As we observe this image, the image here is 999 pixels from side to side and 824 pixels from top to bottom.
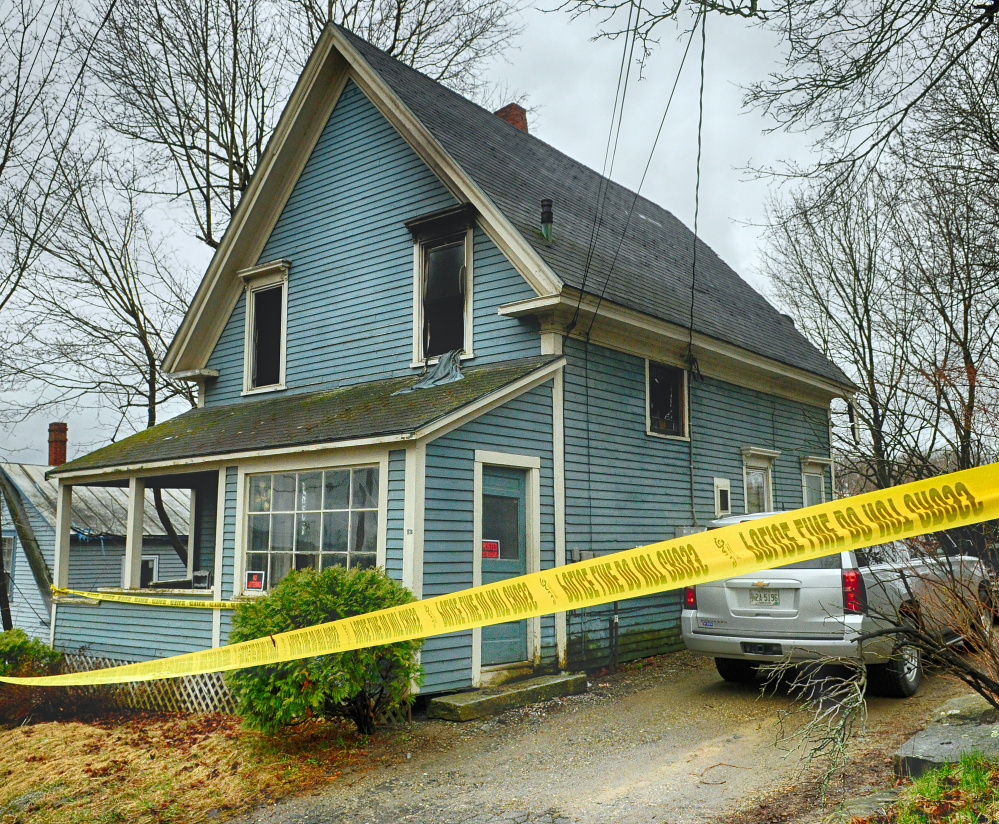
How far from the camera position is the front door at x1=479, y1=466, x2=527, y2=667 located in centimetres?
973

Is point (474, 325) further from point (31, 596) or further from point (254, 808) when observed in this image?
point (31, 596)

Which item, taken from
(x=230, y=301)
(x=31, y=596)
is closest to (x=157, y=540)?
(x=31, y=596)

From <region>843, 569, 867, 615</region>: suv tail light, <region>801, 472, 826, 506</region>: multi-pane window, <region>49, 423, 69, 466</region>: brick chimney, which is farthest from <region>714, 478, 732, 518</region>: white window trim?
<region>49, 423, 69, 466</region>: brick chimney

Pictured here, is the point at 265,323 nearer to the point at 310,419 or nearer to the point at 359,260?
the point at 359,260

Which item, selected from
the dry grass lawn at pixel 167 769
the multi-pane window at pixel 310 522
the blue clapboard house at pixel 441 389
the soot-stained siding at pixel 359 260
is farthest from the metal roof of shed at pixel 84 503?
the dry grass lawn at pixel 167 769

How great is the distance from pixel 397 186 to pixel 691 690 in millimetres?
7797

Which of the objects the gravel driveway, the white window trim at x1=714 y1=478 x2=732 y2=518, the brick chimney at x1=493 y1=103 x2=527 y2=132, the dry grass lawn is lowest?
the dry grass lawn

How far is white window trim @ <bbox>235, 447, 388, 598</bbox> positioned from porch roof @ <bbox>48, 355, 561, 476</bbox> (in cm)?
26

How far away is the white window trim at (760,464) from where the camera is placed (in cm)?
1434

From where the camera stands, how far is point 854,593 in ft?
24.9

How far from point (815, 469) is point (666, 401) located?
565cm

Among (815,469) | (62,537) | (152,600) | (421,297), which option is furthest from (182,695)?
(815,469)

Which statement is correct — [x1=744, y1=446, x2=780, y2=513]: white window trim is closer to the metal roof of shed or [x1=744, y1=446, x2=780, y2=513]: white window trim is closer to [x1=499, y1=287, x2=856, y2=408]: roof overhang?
[x1=499, y1=287, x2=856, y2=408]: roof overhang

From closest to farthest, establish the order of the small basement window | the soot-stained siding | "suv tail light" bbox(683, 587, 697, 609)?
"suv tail light" bbox(683, 587, 697, 609) → the soot-stained siding → the small basement window
